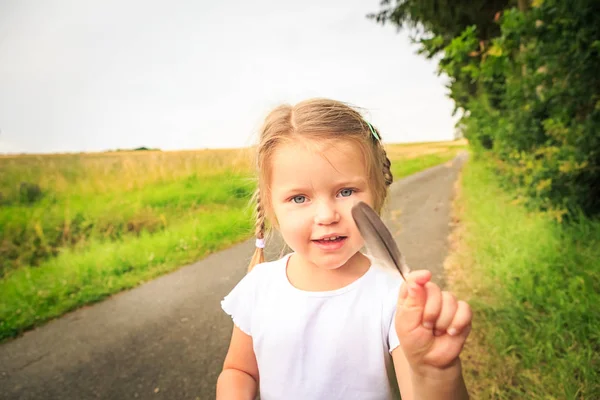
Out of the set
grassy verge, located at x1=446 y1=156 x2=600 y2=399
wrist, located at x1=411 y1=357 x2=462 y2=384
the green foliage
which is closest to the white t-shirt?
wrist, located at x1=411 y1=357 x2=462 y2=384

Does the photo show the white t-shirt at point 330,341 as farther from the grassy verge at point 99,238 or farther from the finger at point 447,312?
the grassy verge at point 99,238

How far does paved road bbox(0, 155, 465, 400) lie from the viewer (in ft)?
8.97

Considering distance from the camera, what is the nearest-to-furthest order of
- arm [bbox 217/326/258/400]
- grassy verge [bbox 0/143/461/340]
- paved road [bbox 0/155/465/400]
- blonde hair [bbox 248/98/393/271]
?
1. blonde hair [bbox 248/98/393/271]
2. arm [bbox 217/326/258/400]
3. paved road [bbox 0/155/465/400]
4. grassy verge [bbox 0/143/461/340]

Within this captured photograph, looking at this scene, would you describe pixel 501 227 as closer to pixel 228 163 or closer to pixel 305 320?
pixel 305 320

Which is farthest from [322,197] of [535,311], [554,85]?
[554,85]

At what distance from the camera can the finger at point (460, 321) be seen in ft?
2.42

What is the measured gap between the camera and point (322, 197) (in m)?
1.11

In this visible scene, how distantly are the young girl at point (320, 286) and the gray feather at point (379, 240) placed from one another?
0.23 metres

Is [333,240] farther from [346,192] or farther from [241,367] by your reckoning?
[241,367]

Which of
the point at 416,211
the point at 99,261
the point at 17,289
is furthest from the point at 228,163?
the point at 17,289

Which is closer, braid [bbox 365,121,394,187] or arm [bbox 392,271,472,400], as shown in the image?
arm [bbox 392,271,472,400]

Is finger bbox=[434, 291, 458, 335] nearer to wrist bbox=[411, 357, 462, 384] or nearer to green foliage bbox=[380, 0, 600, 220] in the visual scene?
wrist bbox=[411, 357, 462, 384]

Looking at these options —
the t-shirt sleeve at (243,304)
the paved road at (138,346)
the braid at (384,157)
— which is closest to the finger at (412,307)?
the braid at (384,157)

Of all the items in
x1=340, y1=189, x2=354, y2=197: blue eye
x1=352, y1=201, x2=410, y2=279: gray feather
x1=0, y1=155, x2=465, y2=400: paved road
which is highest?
x1=340, y1=189, x2=354, y2=197: blue eye
